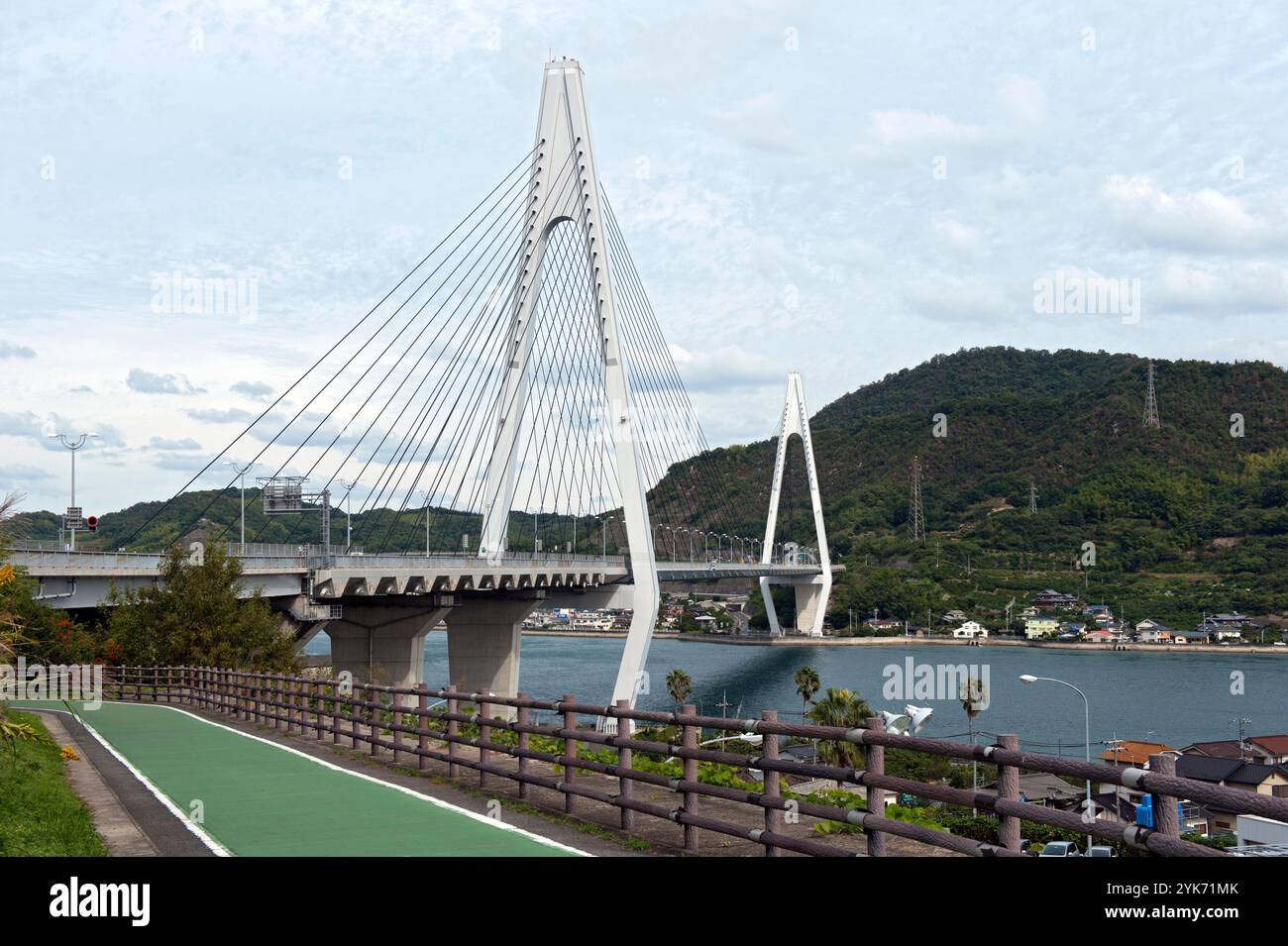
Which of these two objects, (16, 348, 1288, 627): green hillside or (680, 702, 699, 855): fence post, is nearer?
(680, 702, 699, 855): fence post

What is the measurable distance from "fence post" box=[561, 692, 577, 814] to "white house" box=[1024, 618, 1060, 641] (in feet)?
425

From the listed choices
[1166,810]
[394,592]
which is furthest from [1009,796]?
[394,592]

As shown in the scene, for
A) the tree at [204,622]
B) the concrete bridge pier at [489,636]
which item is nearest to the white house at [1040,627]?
the concrete bridge pier at [489,636]

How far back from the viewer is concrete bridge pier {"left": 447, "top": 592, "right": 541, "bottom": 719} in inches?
2249

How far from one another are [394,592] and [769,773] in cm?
3636

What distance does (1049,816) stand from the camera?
635 centimetres

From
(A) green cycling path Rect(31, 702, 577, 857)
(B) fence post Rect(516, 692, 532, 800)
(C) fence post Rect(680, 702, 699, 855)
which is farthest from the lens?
(B) fence post Rect(516, 692, 532, 800)

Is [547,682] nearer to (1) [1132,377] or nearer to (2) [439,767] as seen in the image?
(2) [439,767]

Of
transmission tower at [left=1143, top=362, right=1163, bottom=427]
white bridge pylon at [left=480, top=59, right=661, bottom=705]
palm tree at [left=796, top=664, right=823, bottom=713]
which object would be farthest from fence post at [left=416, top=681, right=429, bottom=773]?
transmission tower at [left=1143, top=362, right=1163, bottom=427]

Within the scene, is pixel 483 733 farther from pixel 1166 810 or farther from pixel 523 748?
pixel 1166 810

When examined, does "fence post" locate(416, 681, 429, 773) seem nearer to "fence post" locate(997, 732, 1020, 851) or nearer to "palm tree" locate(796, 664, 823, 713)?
"fence post" locate(997, 732, 1020, 851)

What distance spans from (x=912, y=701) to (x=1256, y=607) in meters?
73.6

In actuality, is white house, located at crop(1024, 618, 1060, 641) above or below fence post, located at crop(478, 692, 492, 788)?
below

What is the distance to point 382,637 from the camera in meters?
48.9
